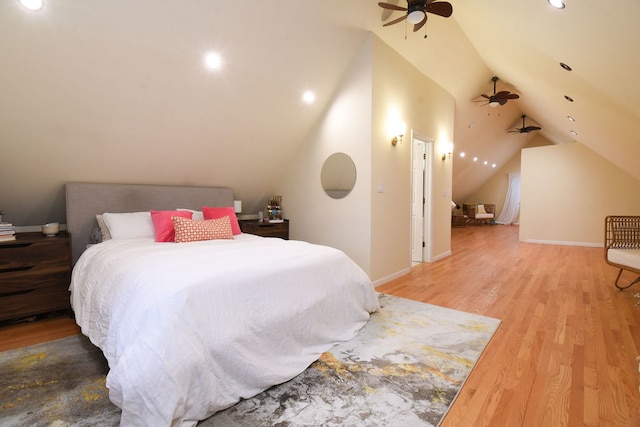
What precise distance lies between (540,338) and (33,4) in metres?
4.29

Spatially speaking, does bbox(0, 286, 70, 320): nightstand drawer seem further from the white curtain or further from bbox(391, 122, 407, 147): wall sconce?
the white curtain

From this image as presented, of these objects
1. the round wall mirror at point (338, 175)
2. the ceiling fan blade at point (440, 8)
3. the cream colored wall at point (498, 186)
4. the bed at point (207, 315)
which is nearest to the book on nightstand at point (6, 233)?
the bed at point (207, 315)

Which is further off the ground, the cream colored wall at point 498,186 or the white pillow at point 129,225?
the cream colored wall at point 498,186

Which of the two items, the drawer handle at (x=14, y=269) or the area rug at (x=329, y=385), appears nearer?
the area rug at (x=329, y=385)

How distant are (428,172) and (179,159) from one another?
3.63 m

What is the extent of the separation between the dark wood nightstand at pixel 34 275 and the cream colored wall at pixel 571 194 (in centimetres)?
850

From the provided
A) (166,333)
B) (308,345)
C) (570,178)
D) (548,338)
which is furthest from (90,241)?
(570,178)

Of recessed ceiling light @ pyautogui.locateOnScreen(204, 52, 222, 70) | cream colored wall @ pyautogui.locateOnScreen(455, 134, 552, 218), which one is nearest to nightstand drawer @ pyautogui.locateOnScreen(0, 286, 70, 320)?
recessed ceiling light @ pyautogui.locateOnScreen(204, 52, 222, 70)

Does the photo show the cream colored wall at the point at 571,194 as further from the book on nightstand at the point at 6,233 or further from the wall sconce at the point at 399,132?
the book on nightstand at the point at 6,233

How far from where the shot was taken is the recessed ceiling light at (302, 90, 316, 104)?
12.1 feet

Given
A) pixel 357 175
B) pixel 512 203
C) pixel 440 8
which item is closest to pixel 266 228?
pixel 357 175

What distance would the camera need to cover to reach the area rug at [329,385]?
1533mm

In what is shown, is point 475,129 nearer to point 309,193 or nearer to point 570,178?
point 570,178

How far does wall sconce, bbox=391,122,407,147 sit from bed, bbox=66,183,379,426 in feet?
6.58
